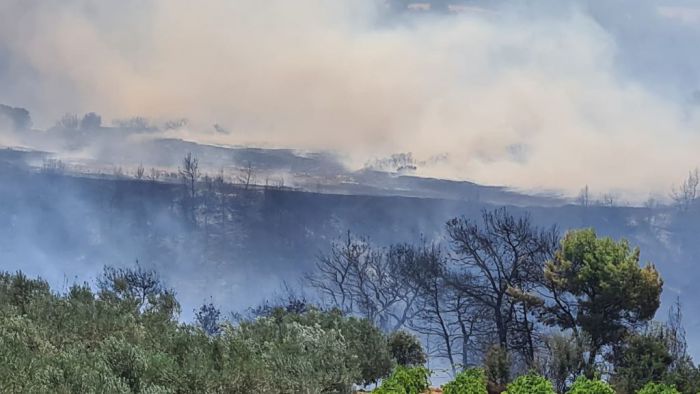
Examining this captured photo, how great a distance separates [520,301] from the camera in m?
16.5

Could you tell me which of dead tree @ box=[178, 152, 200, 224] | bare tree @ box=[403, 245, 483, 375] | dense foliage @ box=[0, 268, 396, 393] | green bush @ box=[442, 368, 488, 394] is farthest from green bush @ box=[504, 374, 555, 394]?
dead tree @ box=[178, 152, 200, 224]

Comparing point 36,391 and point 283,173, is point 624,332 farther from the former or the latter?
point 283,173

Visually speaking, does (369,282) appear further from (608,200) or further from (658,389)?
(658,389)

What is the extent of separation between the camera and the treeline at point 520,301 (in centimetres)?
1352

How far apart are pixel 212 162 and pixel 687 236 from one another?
56.6ft

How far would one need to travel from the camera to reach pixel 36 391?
263 inches

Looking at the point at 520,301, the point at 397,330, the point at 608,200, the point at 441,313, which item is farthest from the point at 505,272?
the point at 608,200

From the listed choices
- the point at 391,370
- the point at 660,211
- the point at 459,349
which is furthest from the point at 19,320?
the point at 660,211

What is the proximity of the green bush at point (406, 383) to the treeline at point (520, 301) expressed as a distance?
1.66m

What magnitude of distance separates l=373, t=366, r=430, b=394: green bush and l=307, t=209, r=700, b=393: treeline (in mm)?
1657

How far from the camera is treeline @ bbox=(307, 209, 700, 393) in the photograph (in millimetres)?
13523

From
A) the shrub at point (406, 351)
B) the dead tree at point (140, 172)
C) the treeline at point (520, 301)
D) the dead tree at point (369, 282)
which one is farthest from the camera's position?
the dead tree at point (140, 172)

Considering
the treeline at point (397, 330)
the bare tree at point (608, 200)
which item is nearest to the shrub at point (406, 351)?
the treeline at point (397, 330)

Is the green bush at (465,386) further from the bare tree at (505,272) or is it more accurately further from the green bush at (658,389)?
the bare tree at (505,272)
